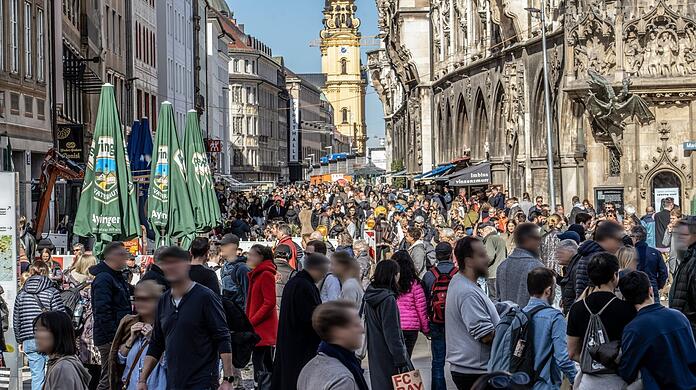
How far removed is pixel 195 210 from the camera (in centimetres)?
2180

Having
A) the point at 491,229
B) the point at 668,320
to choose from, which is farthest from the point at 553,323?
the point at 491,229

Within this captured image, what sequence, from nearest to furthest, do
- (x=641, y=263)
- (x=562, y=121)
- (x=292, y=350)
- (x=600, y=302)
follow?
(x=600, y=302) < (x=292, y=350) < (x=641, y=263) < (x=562, y=121)

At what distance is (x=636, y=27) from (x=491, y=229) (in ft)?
52.4

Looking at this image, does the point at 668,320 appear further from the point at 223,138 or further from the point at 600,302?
the point at 223,138

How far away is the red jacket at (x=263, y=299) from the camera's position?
13.8 meters

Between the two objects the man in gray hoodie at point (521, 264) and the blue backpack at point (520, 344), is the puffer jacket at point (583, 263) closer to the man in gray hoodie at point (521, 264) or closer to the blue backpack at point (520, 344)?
the man in gray hoodie at point (521, 264)

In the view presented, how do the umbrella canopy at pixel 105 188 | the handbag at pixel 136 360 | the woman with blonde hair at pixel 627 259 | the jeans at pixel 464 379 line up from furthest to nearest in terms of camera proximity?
1. the umbrella canopy at pixel 105 188
2. the woman with blonde hair at pixel 627 259
3. the jeans at pixel 464 379
4. the handbag at pixel 136 360

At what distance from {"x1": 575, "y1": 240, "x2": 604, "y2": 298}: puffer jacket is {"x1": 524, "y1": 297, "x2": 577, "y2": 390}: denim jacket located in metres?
2.75

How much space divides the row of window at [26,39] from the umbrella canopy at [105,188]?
9.07 m

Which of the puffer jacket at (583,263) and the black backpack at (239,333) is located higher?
the puffer jacket at (583,263)

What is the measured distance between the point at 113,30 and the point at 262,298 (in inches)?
1544

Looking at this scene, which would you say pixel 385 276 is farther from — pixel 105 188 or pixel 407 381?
pixel 105 188

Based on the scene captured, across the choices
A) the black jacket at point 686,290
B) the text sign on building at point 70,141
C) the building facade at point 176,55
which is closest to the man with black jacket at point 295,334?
the black jacket at point 686,290

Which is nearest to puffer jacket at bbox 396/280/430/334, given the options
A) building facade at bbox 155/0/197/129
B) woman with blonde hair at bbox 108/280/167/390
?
woman with blonde hair at bbox 108/280/167/390
